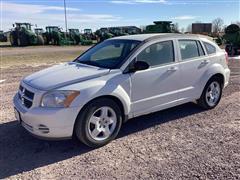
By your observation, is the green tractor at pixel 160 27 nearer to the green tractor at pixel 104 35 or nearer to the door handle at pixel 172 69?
the green tractor at pixel 104 35

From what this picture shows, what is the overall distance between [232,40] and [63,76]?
665 inches

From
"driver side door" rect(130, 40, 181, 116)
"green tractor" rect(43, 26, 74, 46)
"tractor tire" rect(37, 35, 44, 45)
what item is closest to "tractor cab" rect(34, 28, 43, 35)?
"green tractor" rect(43, 26, 74, 46)

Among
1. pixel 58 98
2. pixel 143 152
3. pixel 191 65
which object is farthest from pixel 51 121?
pixel 191 65

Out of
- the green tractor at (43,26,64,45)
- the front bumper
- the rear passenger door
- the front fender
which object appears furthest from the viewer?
the green tractor at (43,26,64,45)

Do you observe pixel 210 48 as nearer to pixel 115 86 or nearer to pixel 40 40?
pixel 115 86

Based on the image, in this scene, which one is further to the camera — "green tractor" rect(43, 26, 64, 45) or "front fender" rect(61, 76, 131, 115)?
"green tractor" rect(43, 26, 64, 45)

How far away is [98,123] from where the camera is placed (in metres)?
4.32

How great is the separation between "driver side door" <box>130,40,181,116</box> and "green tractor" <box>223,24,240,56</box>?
14145 millimetres

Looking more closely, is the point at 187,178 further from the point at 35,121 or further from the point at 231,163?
→ the point at 35,121

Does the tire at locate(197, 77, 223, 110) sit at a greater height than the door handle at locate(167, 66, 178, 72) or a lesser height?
lesser

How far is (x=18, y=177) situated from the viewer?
11.6ft

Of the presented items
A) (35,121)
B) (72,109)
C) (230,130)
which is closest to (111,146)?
(72,109)

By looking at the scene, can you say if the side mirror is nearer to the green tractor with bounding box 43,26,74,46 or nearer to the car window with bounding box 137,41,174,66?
the car window with bounding box 137,41,174,66

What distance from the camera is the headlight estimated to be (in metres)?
3.98
